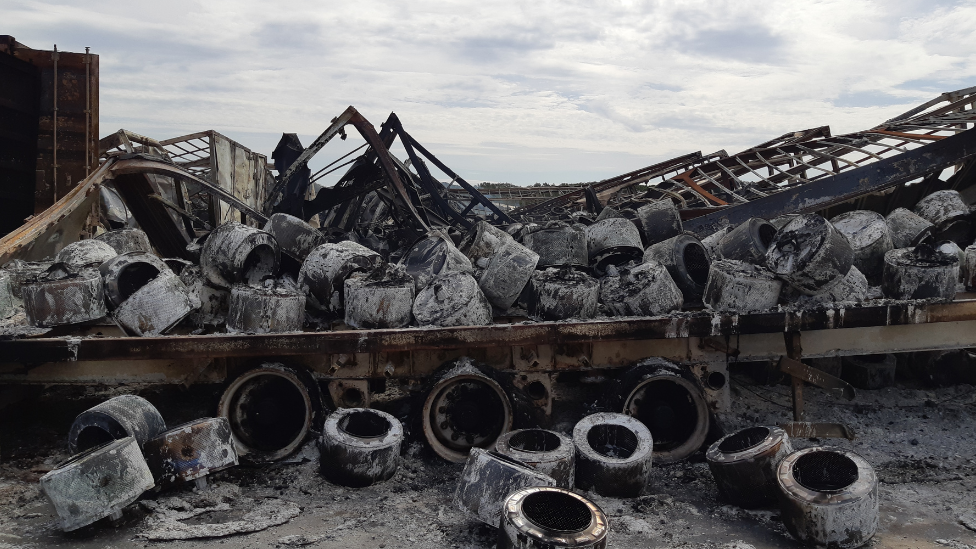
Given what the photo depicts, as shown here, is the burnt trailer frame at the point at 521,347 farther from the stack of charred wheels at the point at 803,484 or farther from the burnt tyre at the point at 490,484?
the burnt tyre at the point at 490,484

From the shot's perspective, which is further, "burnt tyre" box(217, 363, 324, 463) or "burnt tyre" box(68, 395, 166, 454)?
"burnt tyre" box(217, 363, 324, 463)

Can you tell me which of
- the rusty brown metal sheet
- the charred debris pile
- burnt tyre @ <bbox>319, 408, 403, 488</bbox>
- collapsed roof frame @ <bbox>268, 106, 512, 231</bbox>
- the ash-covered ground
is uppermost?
collapsed roof frame @ <bbox>268, 106, 512, 231</bbox>

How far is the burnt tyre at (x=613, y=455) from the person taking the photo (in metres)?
3.40

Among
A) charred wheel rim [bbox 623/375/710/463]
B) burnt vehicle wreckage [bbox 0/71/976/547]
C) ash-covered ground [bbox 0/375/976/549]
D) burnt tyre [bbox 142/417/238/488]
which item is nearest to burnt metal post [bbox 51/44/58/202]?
burnt vehicle wreckage [bbox 0/71/976/547]

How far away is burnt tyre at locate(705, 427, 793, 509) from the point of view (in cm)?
325

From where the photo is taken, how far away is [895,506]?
338 cm

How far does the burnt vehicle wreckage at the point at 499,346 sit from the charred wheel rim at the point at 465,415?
14mm

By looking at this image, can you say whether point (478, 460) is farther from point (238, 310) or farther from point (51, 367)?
point (51, 367)

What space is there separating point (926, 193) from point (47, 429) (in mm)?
8548

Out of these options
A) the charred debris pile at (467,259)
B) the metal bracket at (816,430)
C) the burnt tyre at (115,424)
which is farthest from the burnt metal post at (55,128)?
the metal bracket at (816,430)

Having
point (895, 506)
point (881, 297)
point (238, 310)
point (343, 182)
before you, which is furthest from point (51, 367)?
point (881, 297)

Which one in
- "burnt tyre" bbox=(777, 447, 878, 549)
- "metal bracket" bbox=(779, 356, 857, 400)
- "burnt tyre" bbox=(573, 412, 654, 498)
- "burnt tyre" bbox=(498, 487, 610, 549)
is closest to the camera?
"burnt tyre" bbox=(498, 487, 610, 549)

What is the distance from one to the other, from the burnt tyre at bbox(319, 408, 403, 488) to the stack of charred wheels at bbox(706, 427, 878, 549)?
181 cm

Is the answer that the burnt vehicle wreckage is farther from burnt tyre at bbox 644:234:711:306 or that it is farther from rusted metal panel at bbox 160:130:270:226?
rusted metal panel at bbox 160:130:270:226
